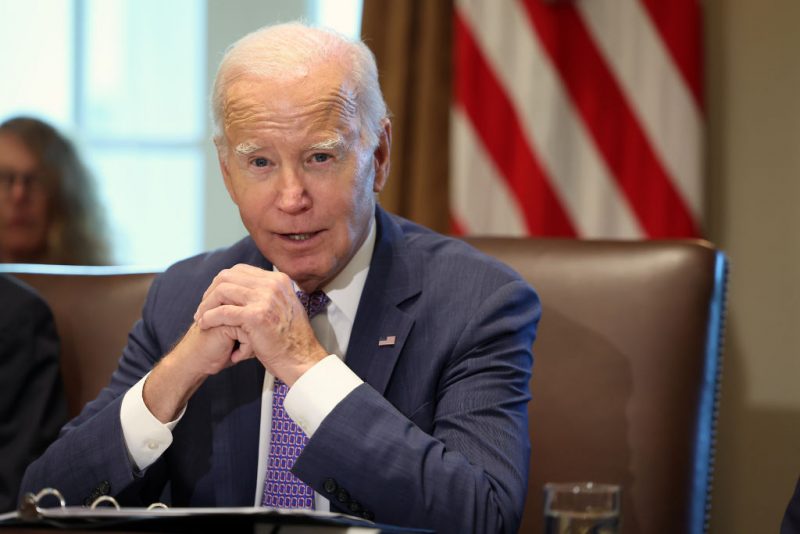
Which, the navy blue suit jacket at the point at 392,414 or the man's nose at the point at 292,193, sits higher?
the man's nose at the point at 292,193

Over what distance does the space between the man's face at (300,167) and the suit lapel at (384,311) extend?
0.11 metres

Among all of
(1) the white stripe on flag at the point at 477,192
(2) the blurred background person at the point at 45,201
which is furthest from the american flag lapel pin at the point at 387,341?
(2) the blurred background person at the point at 45,201

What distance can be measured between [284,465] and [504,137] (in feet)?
5.24

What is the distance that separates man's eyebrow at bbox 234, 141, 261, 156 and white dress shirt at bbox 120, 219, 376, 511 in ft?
1.04

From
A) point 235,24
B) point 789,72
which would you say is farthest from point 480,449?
point 235,24

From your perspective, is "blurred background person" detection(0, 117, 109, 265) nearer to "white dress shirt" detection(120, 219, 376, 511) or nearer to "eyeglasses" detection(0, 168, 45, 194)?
"eyeglasses" detection(0, 168, 45, 194)

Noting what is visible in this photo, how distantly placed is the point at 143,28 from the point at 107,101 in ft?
0.98

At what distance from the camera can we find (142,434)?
6.50 feet

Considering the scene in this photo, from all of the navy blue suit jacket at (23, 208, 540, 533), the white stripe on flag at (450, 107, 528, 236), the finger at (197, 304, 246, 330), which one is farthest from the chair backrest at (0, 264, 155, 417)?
the white stripe on flag at (450, 107, 528, 236)

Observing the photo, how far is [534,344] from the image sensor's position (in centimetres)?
237

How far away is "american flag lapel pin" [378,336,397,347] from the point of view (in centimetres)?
208

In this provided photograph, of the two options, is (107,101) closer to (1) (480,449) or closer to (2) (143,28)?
(2) (143,28)

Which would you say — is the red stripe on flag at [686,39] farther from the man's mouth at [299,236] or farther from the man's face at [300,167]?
the man's mouth at [299,236]

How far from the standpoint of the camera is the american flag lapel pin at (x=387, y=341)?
2076 mm
